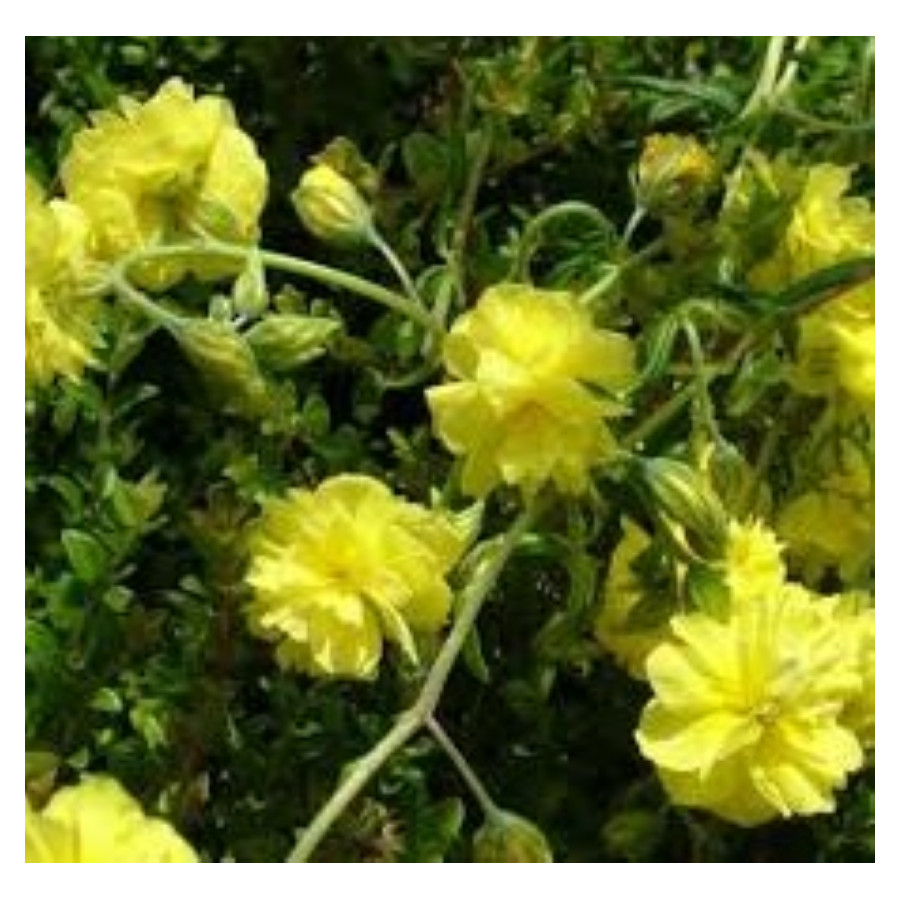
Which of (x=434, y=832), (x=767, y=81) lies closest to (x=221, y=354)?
(x=434, y=832)

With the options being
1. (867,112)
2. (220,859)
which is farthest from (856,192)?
(220,859)

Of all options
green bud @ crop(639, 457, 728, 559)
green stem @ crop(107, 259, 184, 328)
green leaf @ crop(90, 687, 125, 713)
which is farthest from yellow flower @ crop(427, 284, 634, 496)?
green leaf @ crop(90, 687, 125, 713)

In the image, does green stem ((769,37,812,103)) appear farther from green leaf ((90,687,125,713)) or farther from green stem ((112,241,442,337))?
green leaf ((90,687,125,713))

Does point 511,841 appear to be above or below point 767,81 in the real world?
below

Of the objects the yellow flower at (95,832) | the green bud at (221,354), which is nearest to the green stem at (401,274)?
the green bud at (221,354)

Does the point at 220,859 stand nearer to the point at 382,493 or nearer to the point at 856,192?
the point at 382,493

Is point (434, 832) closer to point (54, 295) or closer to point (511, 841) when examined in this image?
point (511, 841)

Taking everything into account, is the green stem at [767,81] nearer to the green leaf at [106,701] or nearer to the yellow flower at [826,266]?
the yellow flower at [826,266]
